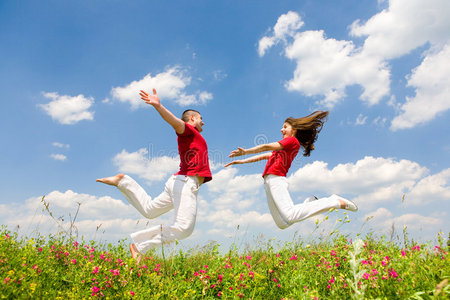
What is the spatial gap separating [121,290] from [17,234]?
3.22 metres

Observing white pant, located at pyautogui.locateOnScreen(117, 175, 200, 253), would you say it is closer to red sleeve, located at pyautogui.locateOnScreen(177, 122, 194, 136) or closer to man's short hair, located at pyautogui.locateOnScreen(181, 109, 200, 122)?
red sleeve, located at pyautogui.locateOnScreen(177, 122, 194, 136)

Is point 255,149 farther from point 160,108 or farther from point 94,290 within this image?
point 94,290

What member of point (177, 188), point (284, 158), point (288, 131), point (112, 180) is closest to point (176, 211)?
point (177, 188)

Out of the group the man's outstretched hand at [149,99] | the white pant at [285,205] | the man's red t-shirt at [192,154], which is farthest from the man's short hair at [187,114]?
the white pant at [285,205]

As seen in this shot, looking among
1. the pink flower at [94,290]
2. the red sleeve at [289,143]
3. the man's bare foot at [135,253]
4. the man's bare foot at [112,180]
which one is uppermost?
the red sleeve at [289,143]

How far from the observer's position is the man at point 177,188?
5.35 meters

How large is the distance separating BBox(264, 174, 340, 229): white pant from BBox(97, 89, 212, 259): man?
1.30 m

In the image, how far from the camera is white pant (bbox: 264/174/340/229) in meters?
5.88

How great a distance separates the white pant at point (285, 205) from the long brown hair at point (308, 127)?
116cm

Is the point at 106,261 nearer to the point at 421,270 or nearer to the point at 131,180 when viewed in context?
the point at 131,180

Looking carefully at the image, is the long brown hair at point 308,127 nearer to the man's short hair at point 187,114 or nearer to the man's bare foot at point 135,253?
the man's short hair at point 187,114

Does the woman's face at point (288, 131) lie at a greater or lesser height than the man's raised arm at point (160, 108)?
greater

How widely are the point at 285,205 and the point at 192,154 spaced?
6.54 feet

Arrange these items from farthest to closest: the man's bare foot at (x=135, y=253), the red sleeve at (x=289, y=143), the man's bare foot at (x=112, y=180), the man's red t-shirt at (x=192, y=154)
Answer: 1. the red sleeve at (x=289, y=143)
2. the man's bare foot at (x=112, y=180)
3. the man's red t-shirt at (x=192, y=154)
4. the man's bare foot at (x=135, y=253)
